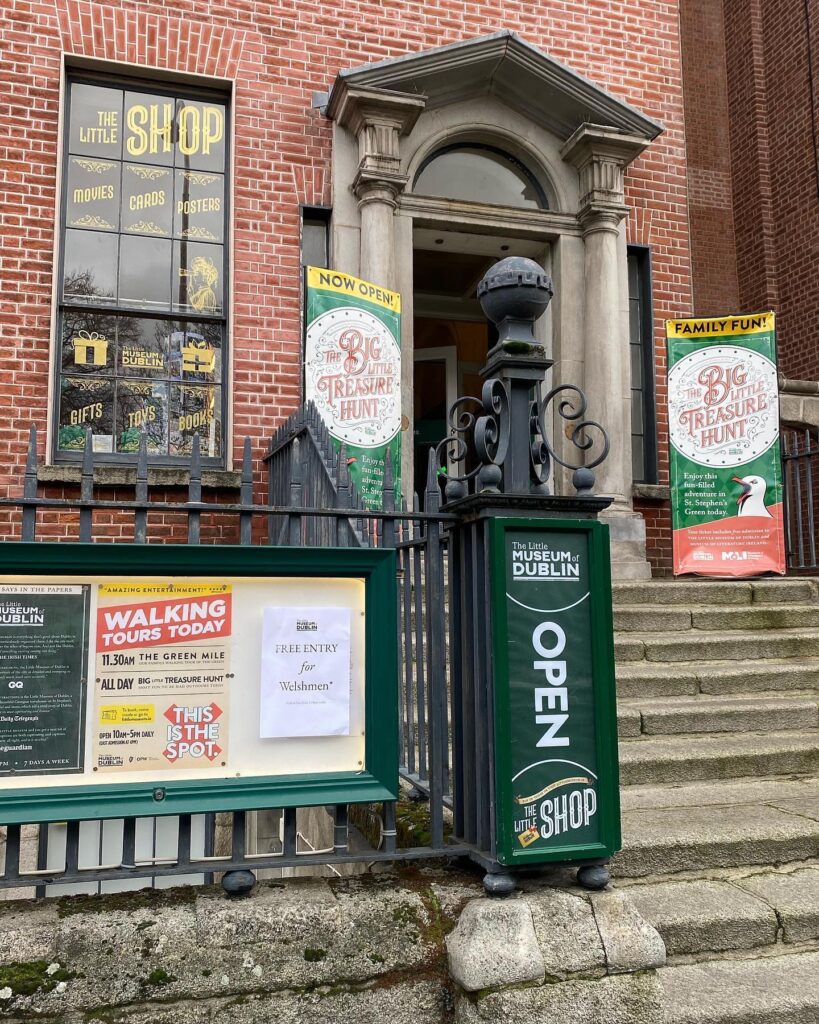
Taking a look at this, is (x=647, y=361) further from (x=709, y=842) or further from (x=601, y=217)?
(x=709, y=842)

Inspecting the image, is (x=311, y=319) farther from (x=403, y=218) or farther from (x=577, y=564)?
(x=577, y=564)

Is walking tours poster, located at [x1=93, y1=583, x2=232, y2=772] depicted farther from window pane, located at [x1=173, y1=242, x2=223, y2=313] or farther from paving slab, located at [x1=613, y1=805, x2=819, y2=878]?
window pane, located at [x1=173, y1=242, x2=223, y2=313]

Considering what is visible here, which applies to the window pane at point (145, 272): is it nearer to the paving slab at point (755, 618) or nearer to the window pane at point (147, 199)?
the window pane at point (147, 199)

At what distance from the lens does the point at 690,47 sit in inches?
617

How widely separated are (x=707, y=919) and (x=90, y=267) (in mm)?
6268

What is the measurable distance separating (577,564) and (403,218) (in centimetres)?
528

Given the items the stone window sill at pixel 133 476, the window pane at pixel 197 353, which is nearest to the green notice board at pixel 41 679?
the stone window sill at pixel 133 476

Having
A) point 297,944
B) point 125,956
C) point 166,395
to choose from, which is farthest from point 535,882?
point 166,395

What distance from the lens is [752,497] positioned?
23.0 feet

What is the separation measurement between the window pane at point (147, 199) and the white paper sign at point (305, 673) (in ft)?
17.4

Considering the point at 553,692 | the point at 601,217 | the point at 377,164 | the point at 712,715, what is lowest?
the point at 712,715

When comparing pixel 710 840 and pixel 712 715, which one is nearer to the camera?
pixel 710 840

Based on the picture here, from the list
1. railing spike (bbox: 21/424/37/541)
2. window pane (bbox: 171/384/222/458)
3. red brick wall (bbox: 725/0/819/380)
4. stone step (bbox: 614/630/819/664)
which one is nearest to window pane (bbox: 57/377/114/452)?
window pane (bbox: 171/384/222/458)

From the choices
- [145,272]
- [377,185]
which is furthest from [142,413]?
[377,185]
